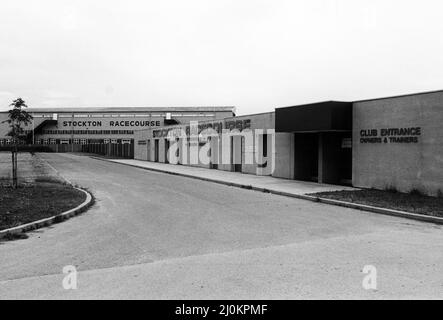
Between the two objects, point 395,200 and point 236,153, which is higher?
point 236,153

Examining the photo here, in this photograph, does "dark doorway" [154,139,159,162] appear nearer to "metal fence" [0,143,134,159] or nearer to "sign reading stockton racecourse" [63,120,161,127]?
"metal fence" [0,143,134,159]

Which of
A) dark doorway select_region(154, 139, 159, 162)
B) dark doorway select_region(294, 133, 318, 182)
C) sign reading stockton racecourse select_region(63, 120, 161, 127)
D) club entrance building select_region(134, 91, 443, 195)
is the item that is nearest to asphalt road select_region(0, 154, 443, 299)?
club entrance building select_region(134, 91, 443, 195)

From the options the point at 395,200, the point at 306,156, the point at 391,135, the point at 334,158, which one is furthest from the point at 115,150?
the point at 395,200

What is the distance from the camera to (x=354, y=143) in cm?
1772

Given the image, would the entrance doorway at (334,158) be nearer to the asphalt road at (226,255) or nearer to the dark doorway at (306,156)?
the dark doorway at (306,156)

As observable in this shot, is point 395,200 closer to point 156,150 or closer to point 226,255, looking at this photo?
point 226,255

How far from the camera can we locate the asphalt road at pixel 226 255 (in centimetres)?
511

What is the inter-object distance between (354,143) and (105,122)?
7410 cm

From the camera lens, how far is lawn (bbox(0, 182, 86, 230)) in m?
9.80

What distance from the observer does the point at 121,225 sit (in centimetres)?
948

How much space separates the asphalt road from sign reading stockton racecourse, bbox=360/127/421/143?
487 cm

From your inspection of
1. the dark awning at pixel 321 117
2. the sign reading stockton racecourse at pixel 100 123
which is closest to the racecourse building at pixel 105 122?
the sign reading stockton racecourse at pixel 100 123

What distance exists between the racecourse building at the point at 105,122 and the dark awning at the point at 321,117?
64602 millimetres
